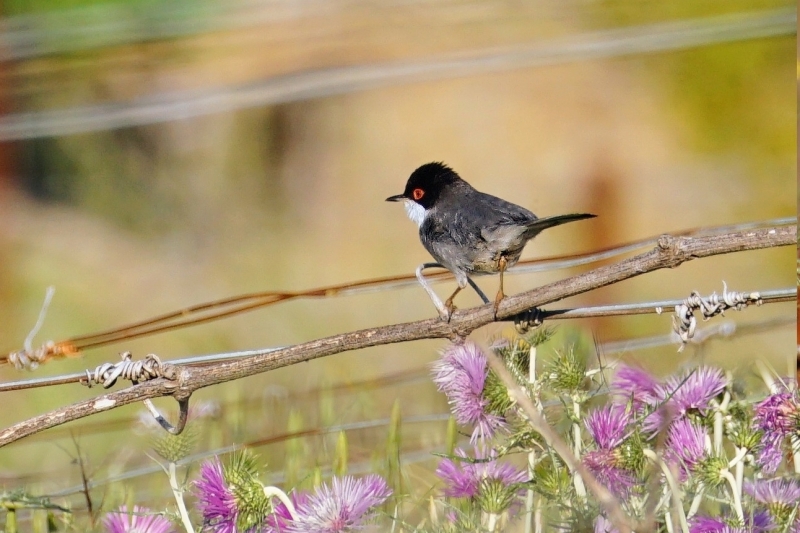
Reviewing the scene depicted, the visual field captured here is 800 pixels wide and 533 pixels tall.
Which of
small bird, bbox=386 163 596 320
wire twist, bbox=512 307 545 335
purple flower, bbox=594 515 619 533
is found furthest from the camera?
small bird, bbox=386 163 596 320

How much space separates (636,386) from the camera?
114 centimetres

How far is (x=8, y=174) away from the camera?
9.88ft

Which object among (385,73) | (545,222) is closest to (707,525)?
(545,222)

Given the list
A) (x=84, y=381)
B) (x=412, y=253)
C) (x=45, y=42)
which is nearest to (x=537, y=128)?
(x=412, y=253)

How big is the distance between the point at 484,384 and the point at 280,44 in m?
2.26

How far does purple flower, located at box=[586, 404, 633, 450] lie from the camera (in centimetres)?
98

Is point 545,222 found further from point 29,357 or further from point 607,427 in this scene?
point 29,357

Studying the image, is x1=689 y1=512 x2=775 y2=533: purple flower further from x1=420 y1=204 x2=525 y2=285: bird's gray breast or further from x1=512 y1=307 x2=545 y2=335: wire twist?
x1=420 y1=204 x2=525 y2=285: bird's gray breast

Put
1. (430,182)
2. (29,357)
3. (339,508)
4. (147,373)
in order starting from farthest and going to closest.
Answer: (430,182)
(29,357)
(147,373)
(339,508)

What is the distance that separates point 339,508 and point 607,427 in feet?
1.02

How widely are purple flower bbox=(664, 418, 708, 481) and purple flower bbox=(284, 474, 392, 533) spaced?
35 centimetres

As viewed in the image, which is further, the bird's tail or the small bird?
the small bird

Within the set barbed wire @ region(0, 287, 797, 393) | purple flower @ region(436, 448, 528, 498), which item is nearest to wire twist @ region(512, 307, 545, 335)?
barbed wire @ region(0, 287, 797, 393)

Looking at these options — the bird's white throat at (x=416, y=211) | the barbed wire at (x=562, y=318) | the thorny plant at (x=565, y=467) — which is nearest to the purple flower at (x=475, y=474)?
the thorny plant at (x=565, y=467)
